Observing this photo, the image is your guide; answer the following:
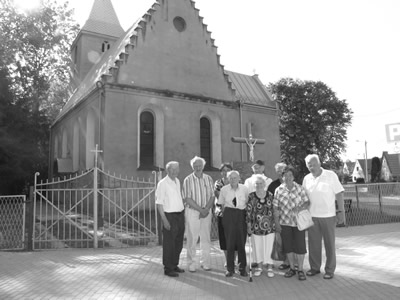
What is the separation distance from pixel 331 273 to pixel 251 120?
16447mm

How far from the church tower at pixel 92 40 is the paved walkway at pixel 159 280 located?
68.0ft

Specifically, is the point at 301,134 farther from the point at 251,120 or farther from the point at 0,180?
the point at 0,180

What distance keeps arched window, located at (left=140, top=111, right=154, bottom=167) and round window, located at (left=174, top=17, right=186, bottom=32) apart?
539 cm

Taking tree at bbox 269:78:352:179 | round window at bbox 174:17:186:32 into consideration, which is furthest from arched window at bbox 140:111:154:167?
tree at bbox 269:78:352:179

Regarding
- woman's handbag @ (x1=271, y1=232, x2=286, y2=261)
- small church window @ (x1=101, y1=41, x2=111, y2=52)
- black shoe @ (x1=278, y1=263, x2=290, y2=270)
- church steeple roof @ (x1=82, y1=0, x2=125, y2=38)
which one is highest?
church steeple roof @ (x1=82, y1=0, x2=125, y2=38)

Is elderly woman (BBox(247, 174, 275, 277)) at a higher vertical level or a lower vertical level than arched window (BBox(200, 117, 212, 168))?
lower

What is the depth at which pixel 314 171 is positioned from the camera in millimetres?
5883

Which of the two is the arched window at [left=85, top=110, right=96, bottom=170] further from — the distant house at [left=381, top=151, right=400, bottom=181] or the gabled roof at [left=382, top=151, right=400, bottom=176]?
the gabled roof at [left=382, top=151, right=400, bottom=176]

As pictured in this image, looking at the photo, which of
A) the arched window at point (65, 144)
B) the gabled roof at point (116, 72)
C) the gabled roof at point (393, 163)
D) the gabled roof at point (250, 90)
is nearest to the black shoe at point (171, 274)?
the gabled roof at point (116, 72)

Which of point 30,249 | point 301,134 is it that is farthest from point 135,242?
point 301,134

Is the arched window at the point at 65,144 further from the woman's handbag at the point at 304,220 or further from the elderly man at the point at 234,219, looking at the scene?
the woman's handbag at the point at 304,220

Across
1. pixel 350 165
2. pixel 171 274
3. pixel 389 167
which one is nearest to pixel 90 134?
pixel 171 274

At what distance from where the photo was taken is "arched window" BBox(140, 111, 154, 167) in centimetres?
1652

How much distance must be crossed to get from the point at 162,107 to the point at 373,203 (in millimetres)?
10717
